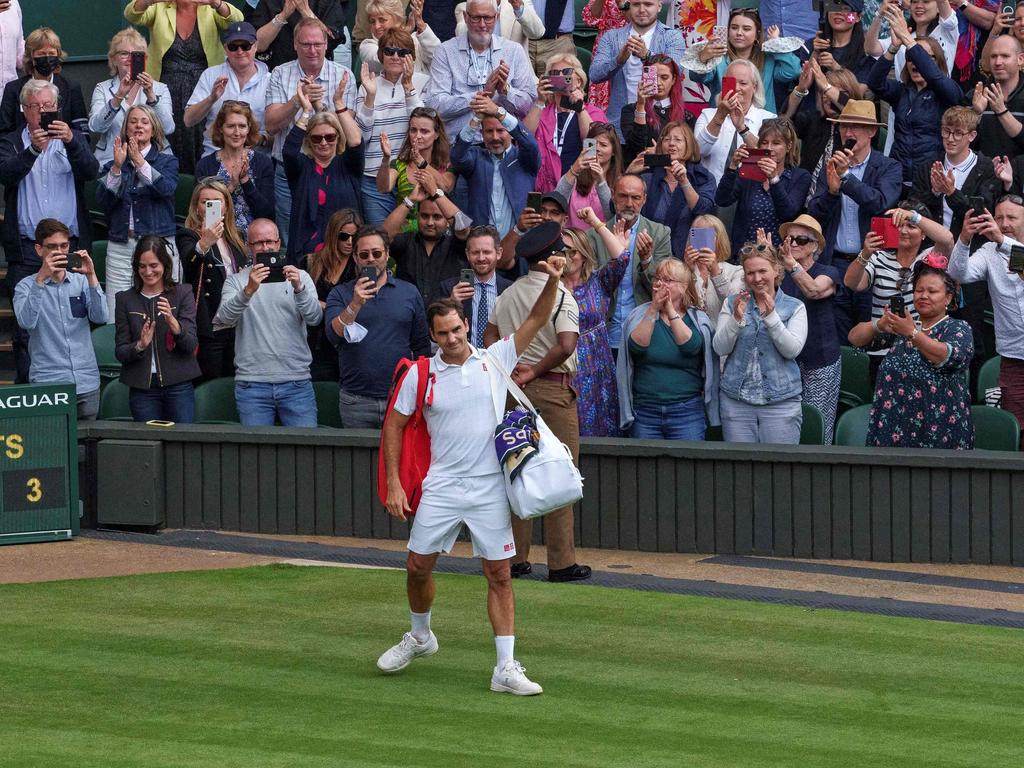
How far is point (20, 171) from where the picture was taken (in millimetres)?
14516

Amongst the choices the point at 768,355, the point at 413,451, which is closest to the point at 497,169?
the point at 768,355

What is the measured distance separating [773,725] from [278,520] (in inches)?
237

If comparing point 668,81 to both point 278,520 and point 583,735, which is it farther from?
point 583,735

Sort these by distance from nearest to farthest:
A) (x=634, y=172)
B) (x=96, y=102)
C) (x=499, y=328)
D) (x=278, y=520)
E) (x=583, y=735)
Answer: (x=583, y=735) < (x=499, y=328) < (x=278, y=520) < (x=634, y=172) < (x=96, y=102)

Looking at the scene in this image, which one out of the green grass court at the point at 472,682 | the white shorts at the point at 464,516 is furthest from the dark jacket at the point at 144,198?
the white shorts at the point at 464,516

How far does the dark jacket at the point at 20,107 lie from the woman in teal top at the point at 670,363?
635 cm

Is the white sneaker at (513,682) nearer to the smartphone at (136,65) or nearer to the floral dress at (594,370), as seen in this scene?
the floral dress at (594,370)

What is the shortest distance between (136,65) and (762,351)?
642cm

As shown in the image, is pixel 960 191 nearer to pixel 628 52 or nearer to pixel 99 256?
pixel 628 52

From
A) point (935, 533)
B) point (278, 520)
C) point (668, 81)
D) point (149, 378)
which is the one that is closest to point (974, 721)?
point (935, 533)

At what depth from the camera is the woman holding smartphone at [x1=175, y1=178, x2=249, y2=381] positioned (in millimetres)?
13305

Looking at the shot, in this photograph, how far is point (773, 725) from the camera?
737cm

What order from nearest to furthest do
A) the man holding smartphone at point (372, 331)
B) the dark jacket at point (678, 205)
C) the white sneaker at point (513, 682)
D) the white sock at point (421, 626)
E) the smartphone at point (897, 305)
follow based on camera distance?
the white sneaker at point (513, 682) < the white sock at point (421, 626) < the smartphone at point (897, 305) < the man holding smartphone at point (372, 331) < the dark jacket at point (678, 205)

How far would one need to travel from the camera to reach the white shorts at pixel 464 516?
8.18 meters
